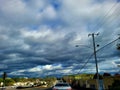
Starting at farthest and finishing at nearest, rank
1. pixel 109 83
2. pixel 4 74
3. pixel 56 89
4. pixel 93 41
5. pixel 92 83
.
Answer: pixel 92 83 → pixel 109 83 → pixel 93 41 → pixel 4 74 → pixel 56 89

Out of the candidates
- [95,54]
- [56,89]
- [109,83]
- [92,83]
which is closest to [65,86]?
[56,89]

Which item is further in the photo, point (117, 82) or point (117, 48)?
point (117, 48)

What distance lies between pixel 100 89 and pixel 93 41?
859 centimetres

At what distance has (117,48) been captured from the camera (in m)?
50.1

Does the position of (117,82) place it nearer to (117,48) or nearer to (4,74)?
(117,48)

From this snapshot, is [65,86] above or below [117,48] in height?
below

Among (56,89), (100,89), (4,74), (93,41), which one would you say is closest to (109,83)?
(100,89)

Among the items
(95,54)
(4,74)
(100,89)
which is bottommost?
(100,89)

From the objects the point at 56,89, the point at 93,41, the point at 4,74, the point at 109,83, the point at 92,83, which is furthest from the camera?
the point at 92,83

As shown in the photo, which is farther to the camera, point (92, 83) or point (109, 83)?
point (92, 83)

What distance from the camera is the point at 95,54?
144 ft

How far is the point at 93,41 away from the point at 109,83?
9.20 m

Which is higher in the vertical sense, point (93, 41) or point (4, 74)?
point (93, 41)

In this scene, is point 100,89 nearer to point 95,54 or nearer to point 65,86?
point 95,54
